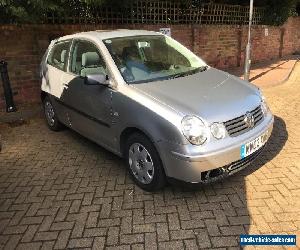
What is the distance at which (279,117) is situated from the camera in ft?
21.5

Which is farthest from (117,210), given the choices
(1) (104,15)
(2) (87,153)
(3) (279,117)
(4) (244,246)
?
(1) (104,15)

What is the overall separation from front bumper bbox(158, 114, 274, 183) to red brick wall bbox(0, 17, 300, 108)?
15.9 feet

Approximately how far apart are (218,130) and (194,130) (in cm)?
28

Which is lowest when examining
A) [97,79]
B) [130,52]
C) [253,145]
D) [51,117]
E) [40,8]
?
[51,117]

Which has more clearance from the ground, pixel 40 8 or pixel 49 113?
pixel 40 8

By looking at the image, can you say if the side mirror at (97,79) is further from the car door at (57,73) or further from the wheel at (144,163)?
the car door at (57,73)

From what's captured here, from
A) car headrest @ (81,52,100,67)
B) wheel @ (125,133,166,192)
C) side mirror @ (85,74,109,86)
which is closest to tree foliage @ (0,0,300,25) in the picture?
car headrest @ (81,52,100,67)

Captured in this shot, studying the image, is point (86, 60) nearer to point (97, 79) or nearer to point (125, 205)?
point (97, 79)

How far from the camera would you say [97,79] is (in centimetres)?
416

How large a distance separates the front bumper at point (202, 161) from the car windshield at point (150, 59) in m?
1.14

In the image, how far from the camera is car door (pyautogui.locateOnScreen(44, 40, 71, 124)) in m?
5.29

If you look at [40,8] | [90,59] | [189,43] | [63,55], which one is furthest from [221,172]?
[189,43]

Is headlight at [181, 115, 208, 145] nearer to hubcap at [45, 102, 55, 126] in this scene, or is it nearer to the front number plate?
the front number plate

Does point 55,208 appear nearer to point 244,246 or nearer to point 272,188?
point 244,246
